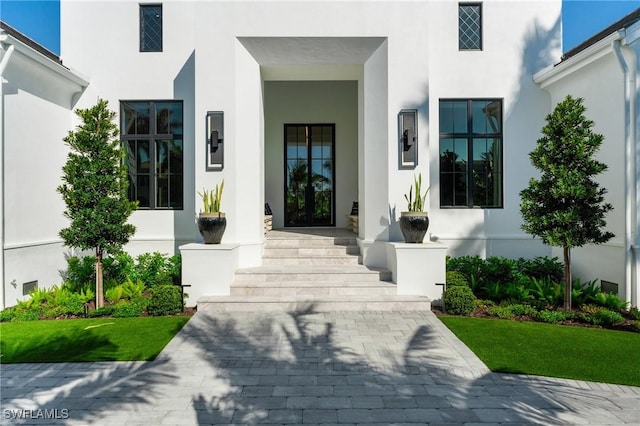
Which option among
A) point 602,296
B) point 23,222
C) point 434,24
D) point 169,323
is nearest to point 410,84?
point 434,24

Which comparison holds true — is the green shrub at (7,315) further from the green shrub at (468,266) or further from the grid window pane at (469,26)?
the grid window pane at (469,26)

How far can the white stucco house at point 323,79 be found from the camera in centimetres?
695

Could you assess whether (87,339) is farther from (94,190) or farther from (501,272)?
(501,272)

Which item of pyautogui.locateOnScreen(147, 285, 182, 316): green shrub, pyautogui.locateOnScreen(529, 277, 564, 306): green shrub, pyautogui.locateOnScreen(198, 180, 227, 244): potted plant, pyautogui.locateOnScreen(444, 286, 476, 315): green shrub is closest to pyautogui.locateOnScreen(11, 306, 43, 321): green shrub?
pyautogui.locateOnScreen(147, 285, 182, 316): green shrub

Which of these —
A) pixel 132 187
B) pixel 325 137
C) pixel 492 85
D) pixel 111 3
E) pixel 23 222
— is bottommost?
pixel 23 222

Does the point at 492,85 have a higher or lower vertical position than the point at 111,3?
lower

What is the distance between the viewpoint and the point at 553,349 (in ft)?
15.5

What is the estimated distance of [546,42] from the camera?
8711 millimetres

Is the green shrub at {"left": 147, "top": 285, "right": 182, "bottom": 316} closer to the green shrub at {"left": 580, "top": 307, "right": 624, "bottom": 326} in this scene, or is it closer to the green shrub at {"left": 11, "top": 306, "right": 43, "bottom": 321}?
the green shrub at {"left": 11, "top": 306, "right": 43, "bottom": 321}

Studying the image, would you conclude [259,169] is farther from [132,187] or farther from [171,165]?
[132,187]

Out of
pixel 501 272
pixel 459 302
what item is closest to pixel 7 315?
pixel 459 302

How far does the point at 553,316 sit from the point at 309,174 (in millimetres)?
7167

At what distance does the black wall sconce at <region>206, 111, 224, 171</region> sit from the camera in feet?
24.4

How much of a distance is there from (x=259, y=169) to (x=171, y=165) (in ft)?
7.77
